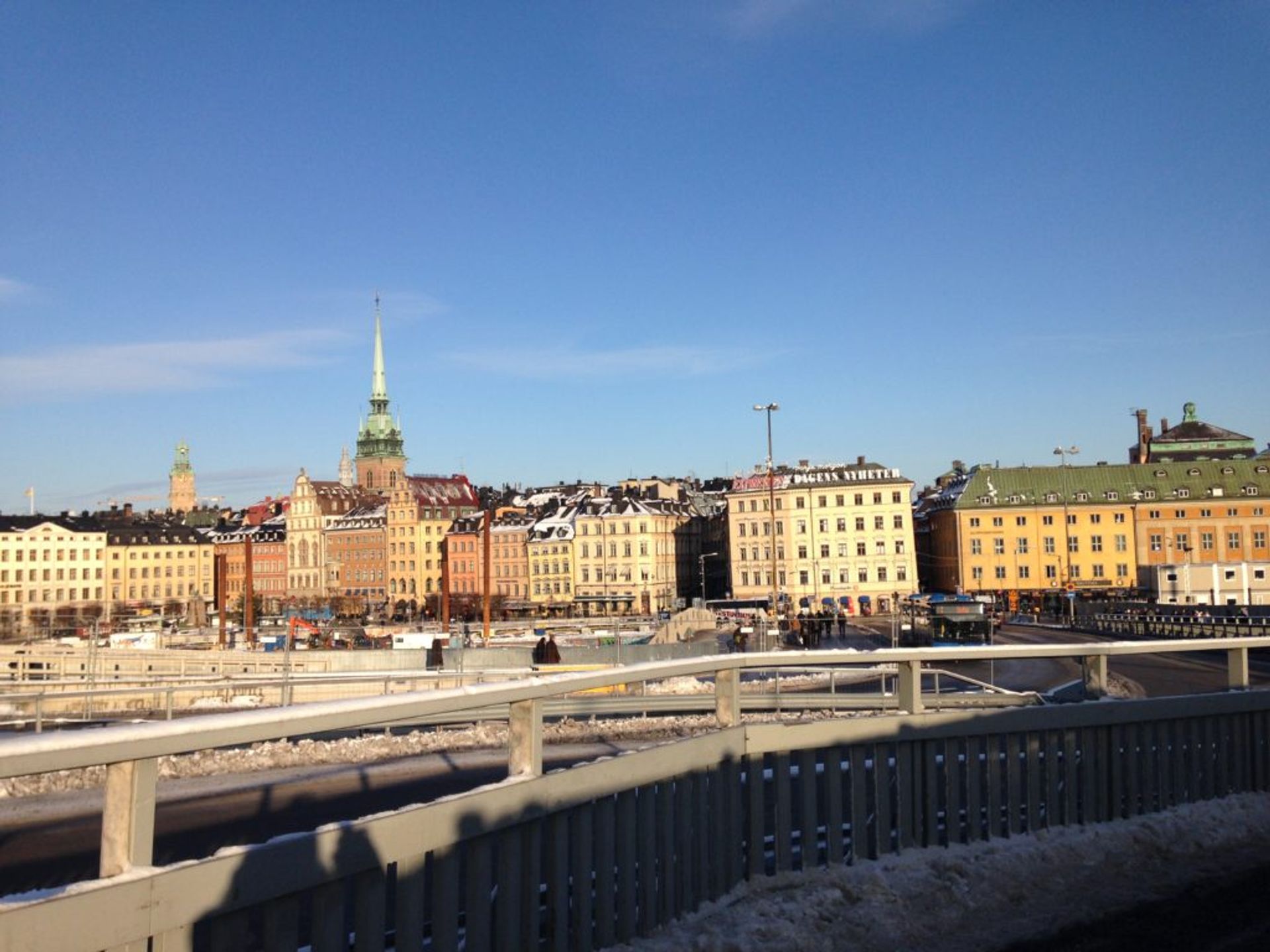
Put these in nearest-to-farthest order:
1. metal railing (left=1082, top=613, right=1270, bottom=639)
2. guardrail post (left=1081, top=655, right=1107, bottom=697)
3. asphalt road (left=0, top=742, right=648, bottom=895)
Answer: asphalt road (left=0, top=742, right=648, bottom=895) < guardrail post (left=1081, top=655, right=1107, bottom=697) < metal railing (left=1082, top=613, right=1270, bottom=639)

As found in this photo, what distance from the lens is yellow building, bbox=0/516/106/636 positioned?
135 m

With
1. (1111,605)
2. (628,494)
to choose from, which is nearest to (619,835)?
(1111,605)

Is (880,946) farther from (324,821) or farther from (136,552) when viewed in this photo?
(136,552)

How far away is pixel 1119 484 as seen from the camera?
10962cm

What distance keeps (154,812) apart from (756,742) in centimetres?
356

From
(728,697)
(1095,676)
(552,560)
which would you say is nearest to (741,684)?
(728,697)

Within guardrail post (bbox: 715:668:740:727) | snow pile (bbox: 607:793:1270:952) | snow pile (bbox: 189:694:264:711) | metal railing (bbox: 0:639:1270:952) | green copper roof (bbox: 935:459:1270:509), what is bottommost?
snow pile (bbox: 189:694:264:711)

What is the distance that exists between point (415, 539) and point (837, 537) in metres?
57.9

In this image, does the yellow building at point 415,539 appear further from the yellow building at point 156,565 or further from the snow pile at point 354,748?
the snow pile at point 354,748

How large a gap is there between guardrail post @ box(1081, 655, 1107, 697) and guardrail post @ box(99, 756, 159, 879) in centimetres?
636

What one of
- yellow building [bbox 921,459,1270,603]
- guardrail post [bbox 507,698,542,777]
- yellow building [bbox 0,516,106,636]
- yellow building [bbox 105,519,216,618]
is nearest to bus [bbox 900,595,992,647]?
guardrail post [bbox 507,698,542,777]

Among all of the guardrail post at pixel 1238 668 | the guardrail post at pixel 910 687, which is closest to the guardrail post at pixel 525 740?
the guardrail post at pixel 910 687

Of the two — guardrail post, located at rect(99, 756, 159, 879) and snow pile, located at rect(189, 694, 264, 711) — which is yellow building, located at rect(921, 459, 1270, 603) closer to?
snow pile, located at rect(189, 694, 264, 711)

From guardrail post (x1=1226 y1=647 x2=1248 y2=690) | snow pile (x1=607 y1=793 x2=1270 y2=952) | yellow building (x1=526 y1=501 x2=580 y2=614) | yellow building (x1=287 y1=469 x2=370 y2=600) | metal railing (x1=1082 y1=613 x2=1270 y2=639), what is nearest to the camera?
snow pile (x1=607 y1=793 x2=1270 y2=952)
